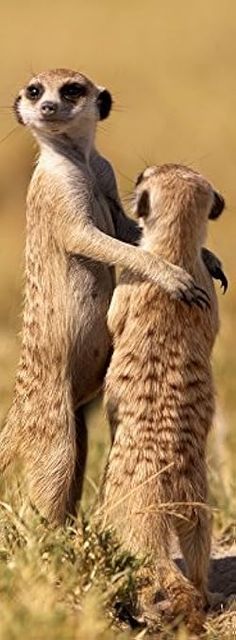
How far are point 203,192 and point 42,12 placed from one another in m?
22.9

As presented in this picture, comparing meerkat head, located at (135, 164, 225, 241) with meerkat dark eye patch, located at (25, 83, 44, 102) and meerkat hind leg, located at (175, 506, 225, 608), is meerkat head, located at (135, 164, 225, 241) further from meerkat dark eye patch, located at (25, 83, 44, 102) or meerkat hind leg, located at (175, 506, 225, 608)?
meerkat hind leg, located at (175, 506, 225, 608)

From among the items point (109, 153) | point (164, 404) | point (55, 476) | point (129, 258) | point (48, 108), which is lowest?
point (55, 476)

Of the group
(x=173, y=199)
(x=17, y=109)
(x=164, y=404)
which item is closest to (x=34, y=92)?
(x=17, y=109)

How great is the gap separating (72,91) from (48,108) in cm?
22

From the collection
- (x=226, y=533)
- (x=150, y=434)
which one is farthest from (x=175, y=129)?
(x=150, y=434)

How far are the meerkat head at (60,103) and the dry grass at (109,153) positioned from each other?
18.1 inches

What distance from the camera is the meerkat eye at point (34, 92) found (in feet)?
17.1

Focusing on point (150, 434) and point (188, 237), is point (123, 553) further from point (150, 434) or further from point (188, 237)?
point (188, 237)

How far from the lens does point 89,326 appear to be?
5012 mm

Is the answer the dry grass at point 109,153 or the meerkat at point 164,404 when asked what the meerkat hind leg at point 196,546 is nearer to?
the meerkat at point 164,404

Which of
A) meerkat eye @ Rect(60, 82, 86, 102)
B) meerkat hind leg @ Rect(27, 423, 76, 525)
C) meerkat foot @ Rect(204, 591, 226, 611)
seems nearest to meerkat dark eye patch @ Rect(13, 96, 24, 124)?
meerkat eye @ Rect(60, 82, 86, 102)

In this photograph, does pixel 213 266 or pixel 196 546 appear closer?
pixel 196 546

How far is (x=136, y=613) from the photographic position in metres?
4.41

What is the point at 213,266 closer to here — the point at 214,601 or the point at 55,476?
the point at 55,476
